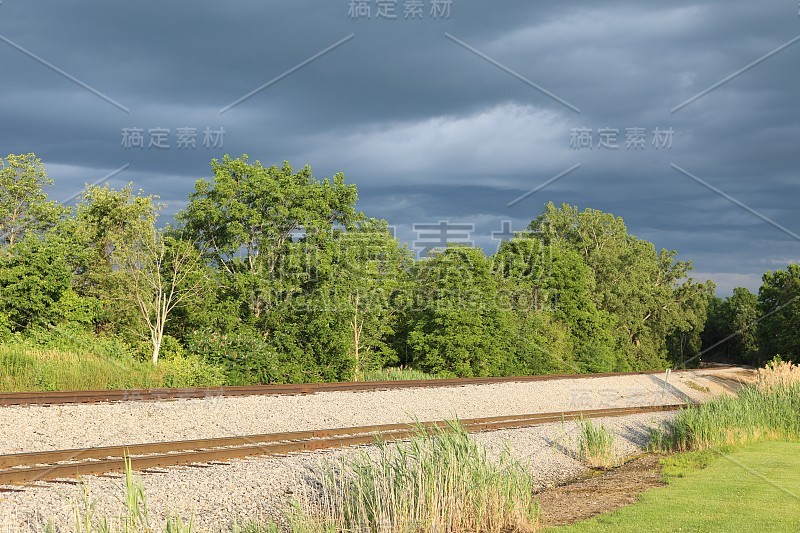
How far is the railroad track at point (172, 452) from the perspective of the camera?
9.63 meters

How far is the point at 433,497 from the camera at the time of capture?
7984 millimetres

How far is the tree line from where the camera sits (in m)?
24.7

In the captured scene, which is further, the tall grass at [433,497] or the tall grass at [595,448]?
the tall grass at [595,448]

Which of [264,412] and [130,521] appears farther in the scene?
[264,412]

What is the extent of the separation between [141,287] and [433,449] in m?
19.4

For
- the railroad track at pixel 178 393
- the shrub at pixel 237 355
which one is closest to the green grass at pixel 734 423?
the railroad track at pixel 178 393

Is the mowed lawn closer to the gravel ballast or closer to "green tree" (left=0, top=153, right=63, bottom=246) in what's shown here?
the gravel ballast

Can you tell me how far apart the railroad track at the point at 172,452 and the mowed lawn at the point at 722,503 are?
8.47ft

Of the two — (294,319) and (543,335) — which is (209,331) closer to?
(294,319)

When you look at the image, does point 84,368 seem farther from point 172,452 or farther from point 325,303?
point 325,303

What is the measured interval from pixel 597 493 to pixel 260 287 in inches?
795

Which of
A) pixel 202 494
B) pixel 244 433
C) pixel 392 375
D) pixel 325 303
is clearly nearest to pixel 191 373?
pixel 244 433

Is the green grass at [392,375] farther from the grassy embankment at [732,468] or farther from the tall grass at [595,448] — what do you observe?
the tall grass at [595,448]

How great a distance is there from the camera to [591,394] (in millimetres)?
27891
